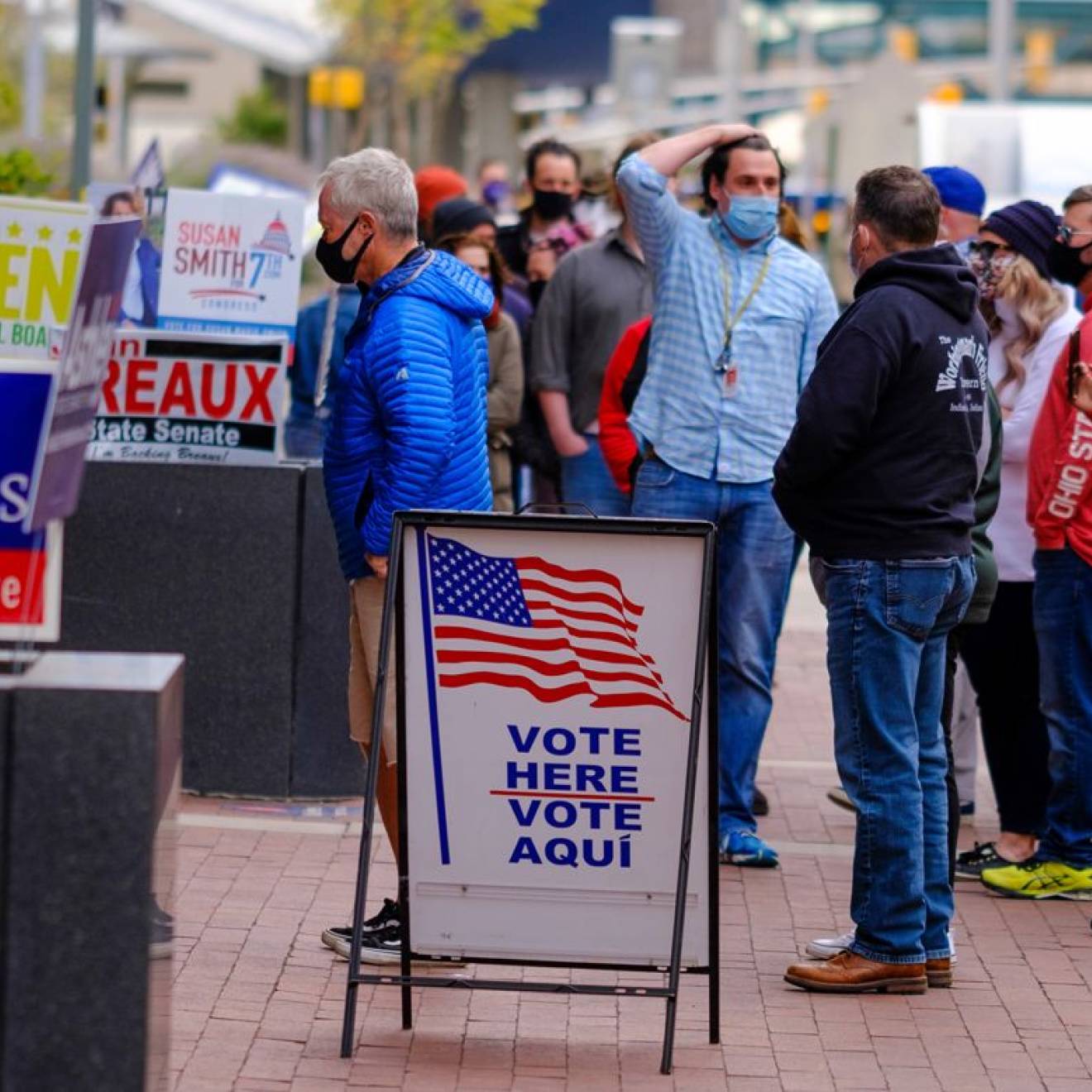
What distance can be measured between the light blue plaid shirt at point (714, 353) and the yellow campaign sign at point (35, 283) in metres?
2.11

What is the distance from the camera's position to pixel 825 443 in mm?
5871

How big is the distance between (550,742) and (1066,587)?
2.36 metres

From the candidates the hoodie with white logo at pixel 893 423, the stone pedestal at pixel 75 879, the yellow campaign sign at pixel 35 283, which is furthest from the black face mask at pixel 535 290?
the stone pedestal at pixel 75 879

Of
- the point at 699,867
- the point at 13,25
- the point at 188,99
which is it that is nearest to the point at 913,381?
the point at 699,867

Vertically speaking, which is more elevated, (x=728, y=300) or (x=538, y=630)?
(x=728, y=300)

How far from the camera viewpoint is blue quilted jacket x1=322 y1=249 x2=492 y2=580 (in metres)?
6.00

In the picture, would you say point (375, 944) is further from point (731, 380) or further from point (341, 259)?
point (731, 380)

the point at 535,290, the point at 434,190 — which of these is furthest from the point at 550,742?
the point at 434,190

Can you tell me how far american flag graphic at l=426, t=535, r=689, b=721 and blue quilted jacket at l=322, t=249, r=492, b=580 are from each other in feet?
1.67

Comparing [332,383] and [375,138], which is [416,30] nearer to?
[375,138]

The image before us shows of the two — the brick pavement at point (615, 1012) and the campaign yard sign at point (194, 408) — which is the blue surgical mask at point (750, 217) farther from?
the brick pavement at point (615, 1012)

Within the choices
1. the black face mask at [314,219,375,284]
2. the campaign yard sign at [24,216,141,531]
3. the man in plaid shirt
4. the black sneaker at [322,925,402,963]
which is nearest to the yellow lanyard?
the man in plaid shirt

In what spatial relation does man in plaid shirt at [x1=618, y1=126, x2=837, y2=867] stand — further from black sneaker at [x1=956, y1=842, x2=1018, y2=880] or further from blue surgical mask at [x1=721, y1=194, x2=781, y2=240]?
black sneaker at [x1=956, y1=842, x2=1018, y2=880]

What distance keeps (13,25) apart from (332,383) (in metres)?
39.2
